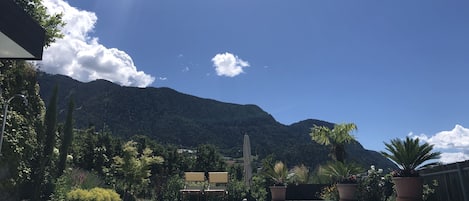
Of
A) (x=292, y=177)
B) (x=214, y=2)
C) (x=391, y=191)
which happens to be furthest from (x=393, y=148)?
(x=214, y=2)

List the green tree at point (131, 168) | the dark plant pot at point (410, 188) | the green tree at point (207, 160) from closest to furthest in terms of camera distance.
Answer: the dark plant pot at point (410, 188)
the green tree at point (131, 168)
the green tree at point (207, 160)

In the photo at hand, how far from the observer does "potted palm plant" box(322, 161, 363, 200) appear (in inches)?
377

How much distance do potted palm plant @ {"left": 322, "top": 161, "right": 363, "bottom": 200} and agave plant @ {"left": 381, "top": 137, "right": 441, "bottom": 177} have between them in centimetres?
200

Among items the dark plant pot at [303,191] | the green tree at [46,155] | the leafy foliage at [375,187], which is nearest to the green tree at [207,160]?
the dark plant pot at [303,191]

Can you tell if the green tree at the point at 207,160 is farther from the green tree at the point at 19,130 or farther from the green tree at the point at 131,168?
the green tree at the point at 19,130

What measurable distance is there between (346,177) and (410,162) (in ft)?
8.30

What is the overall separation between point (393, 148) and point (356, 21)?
517 cm

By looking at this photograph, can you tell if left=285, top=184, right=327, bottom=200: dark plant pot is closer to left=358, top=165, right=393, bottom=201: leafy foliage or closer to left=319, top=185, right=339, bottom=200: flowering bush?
left=319, top=185, right=339, bottom=200: flowering bush

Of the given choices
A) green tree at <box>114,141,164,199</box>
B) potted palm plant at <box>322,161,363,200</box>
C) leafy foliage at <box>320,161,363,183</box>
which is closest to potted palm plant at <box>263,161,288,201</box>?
potted palm plant at <box>322,161,363,200</box>

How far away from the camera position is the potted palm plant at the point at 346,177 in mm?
9586

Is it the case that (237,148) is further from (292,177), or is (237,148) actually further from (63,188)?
(63,188)

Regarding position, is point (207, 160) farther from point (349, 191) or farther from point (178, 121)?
point (178, 121)

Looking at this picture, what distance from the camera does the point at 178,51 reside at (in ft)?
59.4

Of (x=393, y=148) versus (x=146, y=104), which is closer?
(x=393, y=148)
